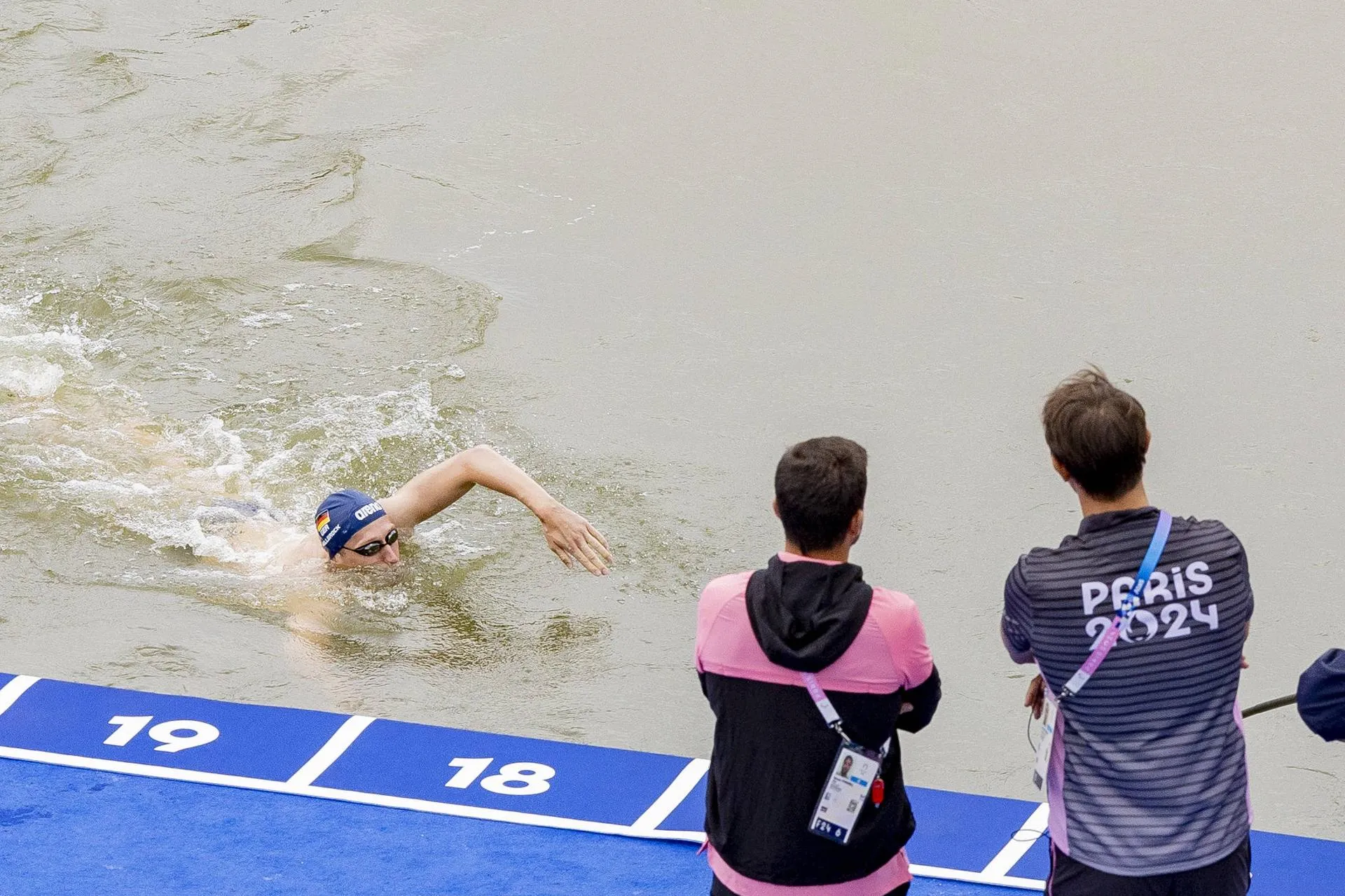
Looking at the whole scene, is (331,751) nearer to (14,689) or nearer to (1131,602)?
(14,689)

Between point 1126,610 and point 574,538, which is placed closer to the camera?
point 1126,610

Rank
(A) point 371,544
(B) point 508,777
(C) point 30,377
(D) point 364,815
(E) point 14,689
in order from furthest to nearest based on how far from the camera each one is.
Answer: (C) point 30,377 < (A) point 371,544 < (E) point 14,689 < (B) point 508,777 < (D) point 364,815

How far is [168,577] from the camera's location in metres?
5.45

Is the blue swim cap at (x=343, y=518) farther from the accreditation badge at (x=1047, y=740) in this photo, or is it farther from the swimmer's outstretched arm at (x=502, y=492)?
the accreditation badge at (x=1047, y=740)

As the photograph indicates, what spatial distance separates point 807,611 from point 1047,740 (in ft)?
1.63

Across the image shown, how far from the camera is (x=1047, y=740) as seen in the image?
2.53 meters

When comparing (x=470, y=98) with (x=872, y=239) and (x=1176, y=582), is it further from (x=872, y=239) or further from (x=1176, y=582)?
(x=1176, y=582)

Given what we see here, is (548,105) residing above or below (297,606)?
above

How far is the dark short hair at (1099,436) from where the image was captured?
2.37 m

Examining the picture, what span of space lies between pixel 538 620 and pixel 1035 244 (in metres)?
3.76

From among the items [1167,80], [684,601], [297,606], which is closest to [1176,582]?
[684,601]

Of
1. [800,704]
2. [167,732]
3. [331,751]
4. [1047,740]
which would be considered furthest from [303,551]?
[1047,740]

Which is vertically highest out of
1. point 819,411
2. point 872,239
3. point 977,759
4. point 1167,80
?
point 1167,80

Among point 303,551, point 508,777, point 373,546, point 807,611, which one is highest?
point 807,611
